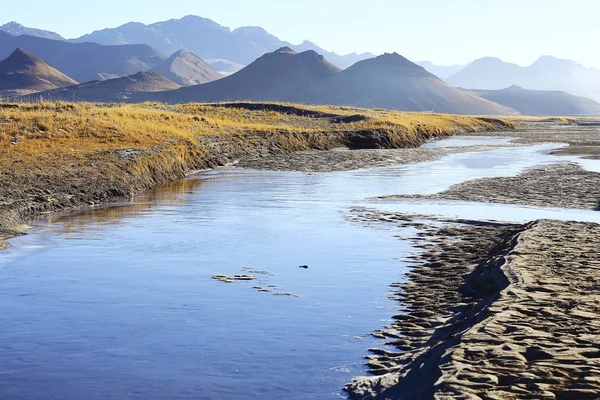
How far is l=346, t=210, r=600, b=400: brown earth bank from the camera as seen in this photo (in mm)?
9164

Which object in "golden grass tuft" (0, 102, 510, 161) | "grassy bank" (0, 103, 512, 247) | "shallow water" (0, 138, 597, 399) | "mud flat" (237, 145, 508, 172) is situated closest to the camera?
"shallow water" (0, 138, 597, 399)

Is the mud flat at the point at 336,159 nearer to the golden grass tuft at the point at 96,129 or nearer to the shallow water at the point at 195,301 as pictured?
the golden grass tuft at the point at 96,129

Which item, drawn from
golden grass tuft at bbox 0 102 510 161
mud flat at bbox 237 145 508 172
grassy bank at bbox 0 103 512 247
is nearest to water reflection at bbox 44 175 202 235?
grassy bank at bbox 0 103 512 247

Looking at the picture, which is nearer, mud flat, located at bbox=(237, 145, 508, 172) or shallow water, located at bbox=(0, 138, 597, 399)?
shallow water, located at bbox=(0, 138, 597, 399)

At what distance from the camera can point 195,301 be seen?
573 inches

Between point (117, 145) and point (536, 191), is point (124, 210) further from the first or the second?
point (536, 191)

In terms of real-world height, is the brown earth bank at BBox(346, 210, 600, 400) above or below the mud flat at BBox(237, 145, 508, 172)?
below

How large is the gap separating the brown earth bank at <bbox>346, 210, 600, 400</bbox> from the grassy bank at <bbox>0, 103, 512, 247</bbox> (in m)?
12.1

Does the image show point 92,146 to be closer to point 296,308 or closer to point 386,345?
point 296,308

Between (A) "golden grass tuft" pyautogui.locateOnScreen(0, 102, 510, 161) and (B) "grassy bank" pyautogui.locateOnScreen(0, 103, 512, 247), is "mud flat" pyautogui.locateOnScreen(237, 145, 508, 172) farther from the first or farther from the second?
(A) "golden grass tuft" pyautogui.locateOnScreen(0, 102, 510, 161)

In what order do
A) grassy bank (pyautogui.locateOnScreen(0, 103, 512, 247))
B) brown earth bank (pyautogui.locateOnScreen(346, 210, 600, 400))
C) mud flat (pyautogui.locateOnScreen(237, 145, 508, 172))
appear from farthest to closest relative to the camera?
mud flat (pyautogui.locateOnScreen(237, 145, 508, 172)) < grassy bank (pyautogui.locateOnScreen(0, 103, 512, 247)) < brown earth bank (pyautogui.locateOnScreen(346, 210, 600, 400))

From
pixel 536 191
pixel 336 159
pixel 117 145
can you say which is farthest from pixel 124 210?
pixel 336 159

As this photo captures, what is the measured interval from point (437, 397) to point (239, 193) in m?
25.0

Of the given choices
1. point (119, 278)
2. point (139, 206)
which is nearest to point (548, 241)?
point (119, 278)
